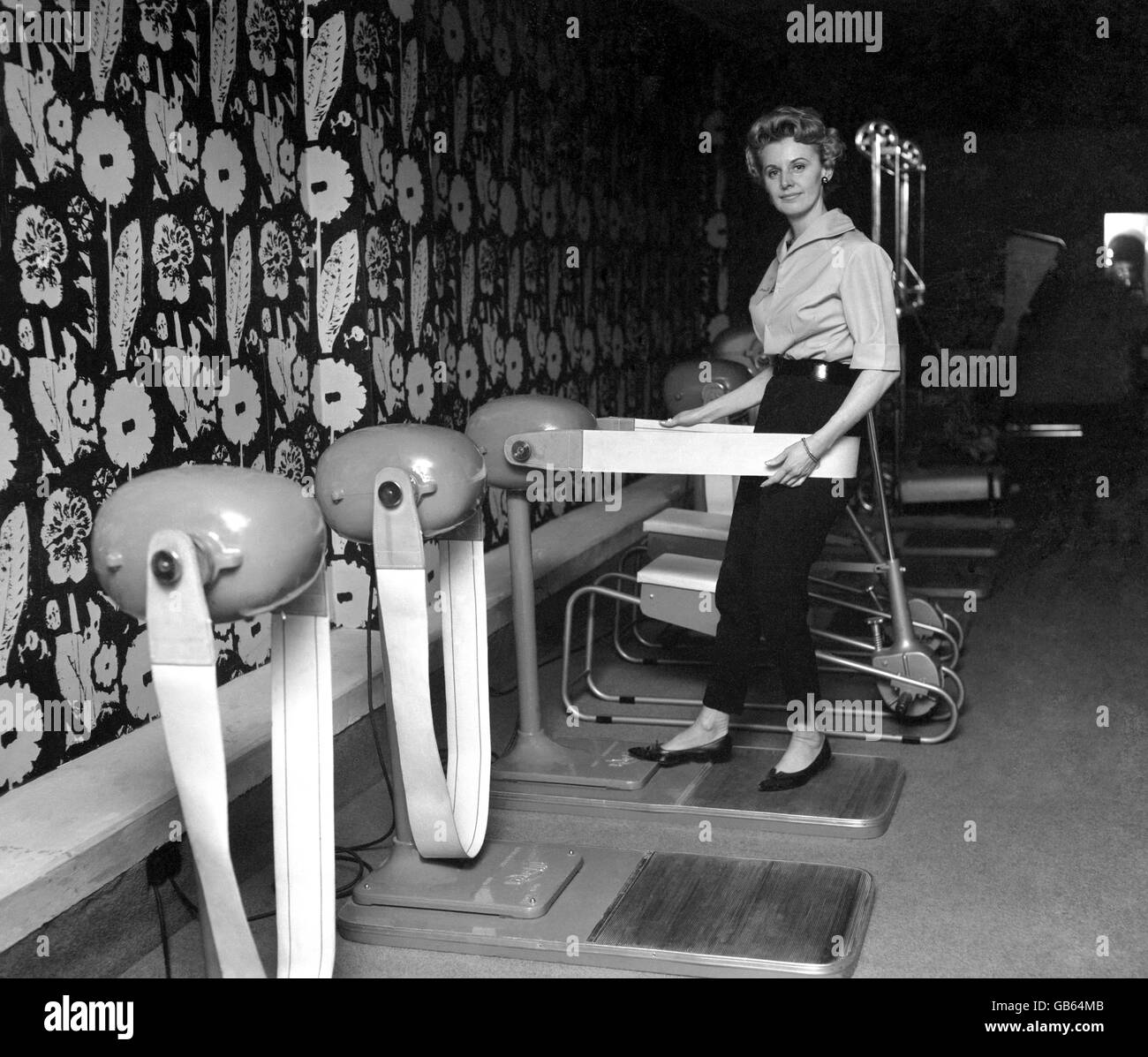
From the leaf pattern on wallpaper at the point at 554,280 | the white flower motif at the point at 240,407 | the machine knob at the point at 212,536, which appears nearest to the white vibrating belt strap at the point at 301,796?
the machine knob at the point at 212,536

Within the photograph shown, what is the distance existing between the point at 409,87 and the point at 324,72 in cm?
54

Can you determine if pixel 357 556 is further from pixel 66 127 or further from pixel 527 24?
pixel 527 24

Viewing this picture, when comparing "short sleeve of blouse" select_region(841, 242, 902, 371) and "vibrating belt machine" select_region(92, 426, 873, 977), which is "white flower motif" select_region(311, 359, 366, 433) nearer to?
"vibrating belt machine" select_region(92, 426, 873, 977)

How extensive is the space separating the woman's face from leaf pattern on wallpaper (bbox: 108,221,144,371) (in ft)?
4.97

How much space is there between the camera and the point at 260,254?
3441 millimetres

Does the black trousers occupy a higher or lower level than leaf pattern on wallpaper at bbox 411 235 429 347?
lower

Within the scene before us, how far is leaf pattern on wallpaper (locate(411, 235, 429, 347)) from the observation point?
14.0ft

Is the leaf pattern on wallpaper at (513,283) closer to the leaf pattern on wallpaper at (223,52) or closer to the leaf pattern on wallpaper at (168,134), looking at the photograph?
the leaf pattern on wallpaper at (223,52)

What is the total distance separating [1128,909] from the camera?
259cm

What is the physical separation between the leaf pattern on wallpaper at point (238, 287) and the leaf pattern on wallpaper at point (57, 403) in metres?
0.66

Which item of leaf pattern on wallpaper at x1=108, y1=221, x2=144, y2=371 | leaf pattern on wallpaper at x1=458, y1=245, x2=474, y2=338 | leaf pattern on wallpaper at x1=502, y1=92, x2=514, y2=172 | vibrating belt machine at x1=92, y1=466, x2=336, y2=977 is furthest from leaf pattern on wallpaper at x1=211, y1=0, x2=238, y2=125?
leaf pattern on wallpaper at x1=502, y1=92, x2=514, y2=172

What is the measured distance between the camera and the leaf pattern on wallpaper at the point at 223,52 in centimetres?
320

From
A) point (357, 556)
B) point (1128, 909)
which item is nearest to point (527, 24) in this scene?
point (357, 556)
